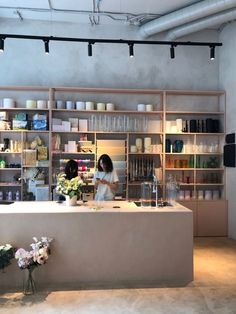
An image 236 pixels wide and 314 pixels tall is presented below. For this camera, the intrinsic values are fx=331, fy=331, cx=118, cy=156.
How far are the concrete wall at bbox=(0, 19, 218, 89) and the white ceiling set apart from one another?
223 mm

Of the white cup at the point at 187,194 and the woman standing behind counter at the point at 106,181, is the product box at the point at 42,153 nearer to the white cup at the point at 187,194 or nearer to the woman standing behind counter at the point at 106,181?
the woman standing behind counter at the point at 106,181

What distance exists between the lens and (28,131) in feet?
20.3

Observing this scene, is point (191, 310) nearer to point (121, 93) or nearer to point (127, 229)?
point (127, 229)

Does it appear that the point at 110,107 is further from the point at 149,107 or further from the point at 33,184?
the point at 33,184

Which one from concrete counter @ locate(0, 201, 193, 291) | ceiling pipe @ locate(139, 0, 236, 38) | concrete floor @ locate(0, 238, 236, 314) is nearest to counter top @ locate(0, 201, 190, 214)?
concrete counter @ locate(0, 201, 193, 291)

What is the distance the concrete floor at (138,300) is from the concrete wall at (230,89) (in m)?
2.27

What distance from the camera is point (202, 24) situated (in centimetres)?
598

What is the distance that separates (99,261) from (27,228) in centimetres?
94

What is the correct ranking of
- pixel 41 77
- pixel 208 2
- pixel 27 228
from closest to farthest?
pixel 27 228
pixel 208 2
pixel 41 77

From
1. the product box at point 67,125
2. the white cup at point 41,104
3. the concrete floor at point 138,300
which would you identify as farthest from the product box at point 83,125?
the concrete floor at point 138,300

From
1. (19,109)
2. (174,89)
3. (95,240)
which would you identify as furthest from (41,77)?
(95,240)

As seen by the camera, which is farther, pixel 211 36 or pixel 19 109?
pixel 211 36

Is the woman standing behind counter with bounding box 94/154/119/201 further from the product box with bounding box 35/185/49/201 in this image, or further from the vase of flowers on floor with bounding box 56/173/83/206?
the product box with bounding box 35/185/49/201

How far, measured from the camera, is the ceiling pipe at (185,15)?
5.21 metres
